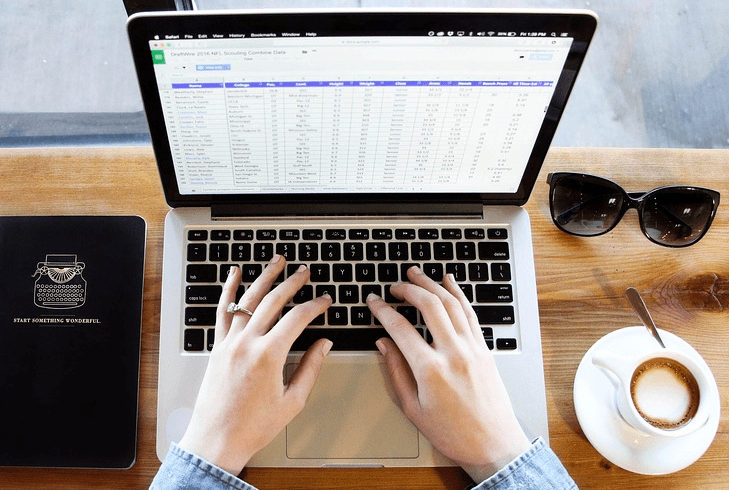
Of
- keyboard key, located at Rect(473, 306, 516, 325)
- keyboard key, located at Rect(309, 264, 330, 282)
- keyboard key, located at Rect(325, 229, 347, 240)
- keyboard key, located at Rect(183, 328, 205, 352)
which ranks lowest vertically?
keyboard key, located at Rect(183, 328, 205, 352)

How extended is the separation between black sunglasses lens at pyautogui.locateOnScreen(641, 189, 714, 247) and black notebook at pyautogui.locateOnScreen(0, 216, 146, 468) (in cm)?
67

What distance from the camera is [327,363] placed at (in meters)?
0.69

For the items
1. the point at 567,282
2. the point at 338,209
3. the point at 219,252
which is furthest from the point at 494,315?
the point at 219,252

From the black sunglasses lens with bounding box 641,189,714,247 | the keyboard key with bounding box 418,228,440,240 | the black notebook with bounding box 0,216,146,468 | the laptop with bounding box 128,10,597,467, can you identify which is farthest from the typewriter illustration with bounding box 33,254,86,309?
the black sunglasses lens with bounding box 641,189,714,247

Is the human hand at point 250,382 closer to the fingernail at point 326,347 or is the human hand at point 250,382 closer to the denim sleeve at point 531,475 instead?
the fingernail at point 326,347

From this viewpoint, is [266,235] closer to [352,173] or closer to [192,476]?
[352,173]

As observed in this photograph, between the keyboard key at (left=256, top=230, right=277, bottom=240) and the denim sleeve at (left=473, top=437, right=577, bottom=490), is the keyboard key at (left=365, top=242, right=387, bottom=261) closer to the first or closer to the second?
the keyboard key at (left=256, top=230, right=277, bottom=240)

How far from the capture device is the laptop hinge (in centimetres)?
73

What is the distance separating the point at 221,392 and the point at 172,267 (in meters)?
0.18

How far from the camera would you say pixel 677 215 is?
2.51ft

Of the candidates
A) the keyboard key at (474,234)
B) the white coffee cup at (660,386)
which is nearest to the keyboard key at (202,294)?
the keyboard key at (474,234)

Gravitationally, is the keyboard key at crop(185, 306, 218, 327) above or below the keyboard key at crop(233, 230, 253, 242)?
below

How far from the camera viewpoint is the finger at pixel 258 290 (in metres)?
0.66

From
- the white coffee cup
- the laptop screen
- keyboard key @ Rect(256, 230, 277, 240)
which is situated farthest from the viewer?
keyboard key @ Rect(256, 230, 277, 240)
